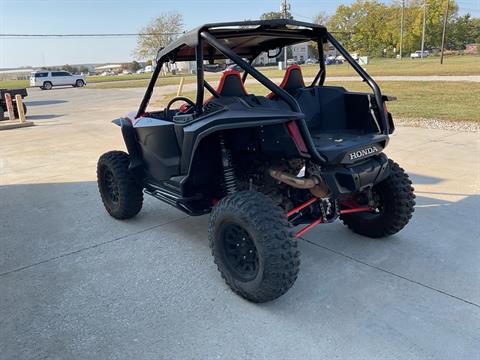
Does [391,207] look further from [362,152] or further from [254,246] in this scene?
[254,246]

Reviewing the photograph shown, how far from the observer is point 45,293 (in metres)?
3.01

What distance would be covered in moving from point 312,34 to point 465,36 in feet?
295

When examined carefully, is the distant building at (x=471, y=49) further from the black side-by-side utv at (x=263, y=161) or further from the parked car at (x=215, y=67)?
the black side-by-side utv at (x=263, y=161)

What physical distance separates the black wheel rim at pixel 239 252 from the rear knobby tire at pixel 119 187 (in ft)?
5.34

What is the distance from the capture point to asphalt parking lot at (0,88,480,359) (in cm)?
237

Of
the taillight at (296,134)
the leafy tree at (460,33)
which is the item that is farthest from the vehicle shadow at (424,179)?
the leafy tree at (460,33)

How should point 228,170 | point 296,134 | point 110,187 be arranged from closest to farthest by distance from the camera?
1. point 296,134
2. point 228,170
3. point 110,187

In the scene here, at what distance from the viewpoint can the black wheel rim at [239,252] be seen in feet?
9.12

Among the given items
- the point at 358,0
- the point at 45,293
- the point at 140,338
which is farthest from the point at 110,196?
the point at 358,0

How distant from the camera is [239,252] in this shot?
2877 millimetres

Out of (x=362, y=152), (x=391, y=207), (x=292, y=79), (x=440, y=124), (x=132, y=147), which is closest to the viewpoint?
(x=362, y=152)

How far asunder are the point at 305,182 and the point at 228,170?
0.70 m

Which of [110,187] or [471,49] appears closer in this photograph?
[110,187]

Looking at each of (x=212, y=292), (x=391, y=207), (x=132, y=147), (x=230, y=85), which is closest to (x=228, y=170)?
(x=230, y=85)
